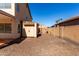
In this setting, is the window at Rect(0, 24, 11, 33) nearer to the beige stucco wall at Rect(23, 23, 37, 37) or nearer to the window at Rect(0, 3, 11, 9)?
the window at Rect(0, 3, 11, 9)

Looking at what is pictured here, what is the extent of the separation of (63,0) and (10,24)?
11603mm

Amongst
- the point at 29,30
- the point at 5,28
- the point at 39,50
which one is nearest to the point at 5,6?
the point at 5,28

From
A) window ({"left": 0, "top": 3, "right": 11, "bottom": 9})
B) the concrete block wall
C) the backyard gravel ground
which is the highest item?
window ({"left": 0, "top": 3, "right": 11, "bottom": 9})

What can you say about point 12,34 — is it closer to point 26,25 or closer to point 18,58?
point 26,25

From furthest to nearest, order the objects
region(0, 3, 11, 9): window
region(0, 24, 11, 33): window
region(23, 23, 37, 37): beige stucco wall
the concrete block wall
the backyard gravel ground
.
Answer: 1. region(23, 23, 37, 37): beige stucco wall
2. region(0, 24, 11, 33): window
3. region(0, 3, 11, 9): window
4. the concrete block wall
5. the backyard gravel ground

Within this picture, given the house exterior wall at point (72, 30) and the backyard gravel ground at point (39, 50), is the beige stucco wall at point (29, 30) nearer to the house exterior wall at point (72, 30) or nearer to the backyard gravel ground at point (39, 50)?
the house exterior wall at point (72, 30)

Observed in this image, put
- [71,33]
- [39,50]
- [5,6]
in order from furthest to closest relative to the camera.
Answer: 1. [5,6]
2. [71,33]
3. [39,50]

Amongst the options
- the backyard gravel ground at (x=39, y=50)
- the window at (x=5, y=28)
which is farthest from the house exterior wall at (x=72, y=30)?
the window at (x=5, y=28)

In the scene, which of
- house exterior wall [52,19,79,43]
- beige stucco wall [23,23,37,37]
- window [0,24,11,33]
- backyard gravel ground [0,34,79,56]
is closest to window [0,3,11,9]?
window [0,24,11,33]

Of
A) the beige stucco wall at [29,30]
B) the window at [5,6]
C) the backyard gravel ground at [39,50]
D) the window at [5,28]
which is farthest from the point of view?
the beige stucco wall at [29,30]

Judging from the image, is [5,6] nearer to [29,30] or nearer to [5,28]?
[5,28]

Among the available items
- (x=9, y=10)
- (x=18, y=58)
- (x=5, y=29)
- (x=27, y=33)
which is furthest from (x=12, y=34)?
(x=18, y=58)

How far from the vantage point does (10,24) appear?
17.1m

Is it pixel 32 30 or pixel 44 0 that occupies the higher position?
pixel 44 0
